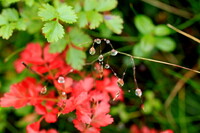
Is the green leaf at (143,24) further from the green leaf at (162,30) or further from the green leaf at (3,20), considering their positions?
the green leaf at (3,20)

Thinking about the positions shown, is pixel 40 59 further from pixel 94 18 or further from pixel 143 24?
pixel 143 24

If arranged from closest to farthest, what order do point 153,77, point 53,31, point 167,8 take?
point 53,31 < point 167,8 < point 153,77

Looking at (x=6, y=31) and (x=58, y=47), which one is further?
(x=58, y=47)

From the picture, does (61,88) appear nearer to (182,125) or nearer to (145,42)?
(145,42)

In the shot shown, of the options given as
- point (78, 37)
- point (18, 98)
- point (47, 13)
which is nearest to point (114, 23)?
point (78, 37)

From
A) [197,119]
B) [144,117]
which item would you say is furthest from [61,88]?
[197,119]
